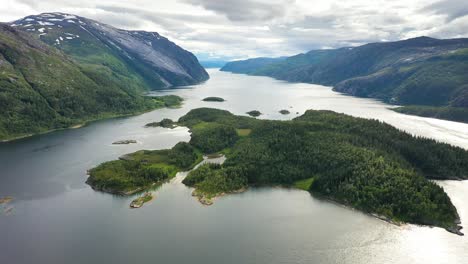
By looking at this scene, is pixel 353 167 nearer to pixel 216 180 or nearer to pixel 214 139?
pixel 216 180

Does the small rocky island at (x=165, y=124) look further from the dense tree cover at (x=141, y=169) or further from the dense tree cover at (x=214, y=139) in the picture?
the dense tree cover at (x=141, y=169)

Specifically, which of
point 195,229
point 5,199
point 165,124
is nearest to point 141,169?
point 5,199

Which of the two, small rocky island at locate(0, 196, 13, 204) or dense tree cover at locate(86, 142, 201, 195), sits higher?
dense tree cover at locate(86, 142, 201, 195)

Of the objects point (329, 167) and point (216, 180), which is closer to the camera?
point (216, 180)

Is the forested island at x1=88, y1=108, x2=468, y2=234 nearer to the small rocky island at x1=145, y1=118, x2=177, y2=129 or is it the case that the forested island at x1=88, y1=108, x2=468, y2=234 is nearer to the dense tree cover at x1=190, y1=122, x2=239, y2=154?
the dense tree cover at x1=190, y1=122, x2=239, y2=154

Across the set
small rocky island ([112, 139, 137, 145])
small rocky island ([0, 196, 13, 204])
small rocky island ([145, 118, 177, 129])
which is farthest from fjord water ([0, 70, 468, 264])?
small rocky island ([145, 118, 177, 129])

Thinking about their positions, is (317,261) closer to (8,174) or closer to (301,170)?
Result: (301,170)
